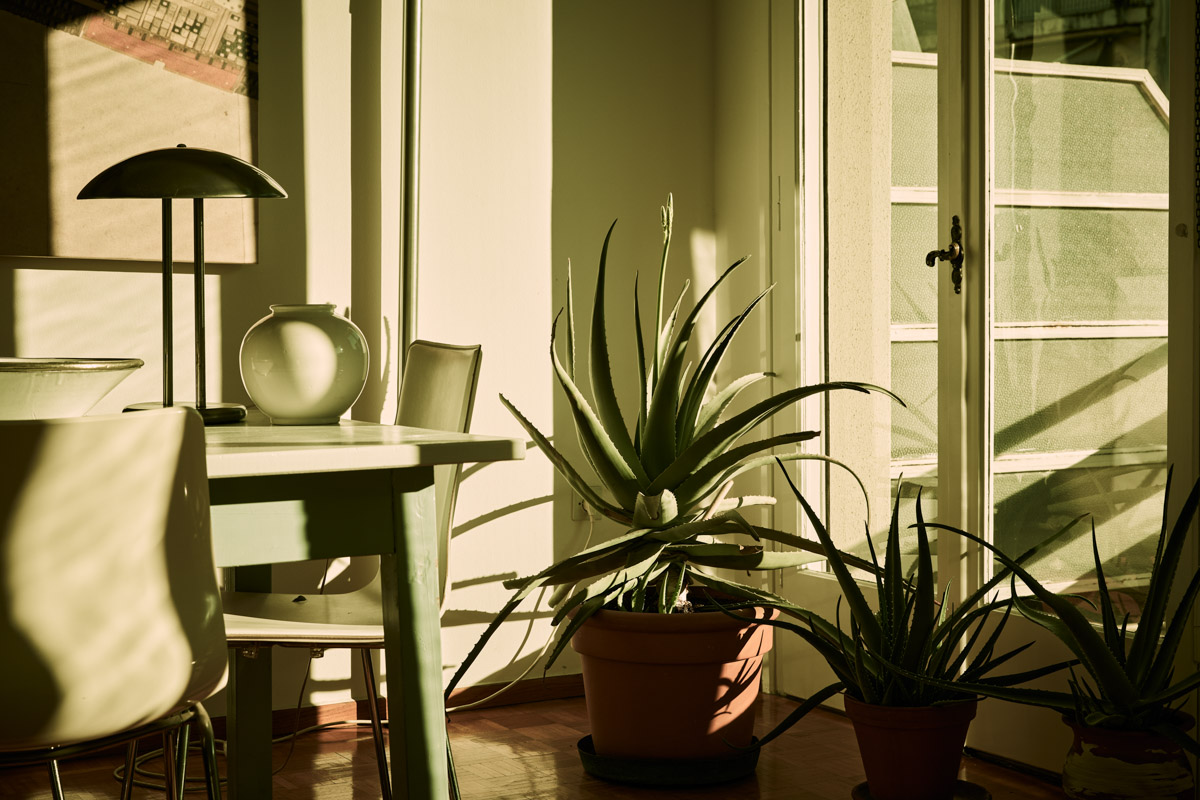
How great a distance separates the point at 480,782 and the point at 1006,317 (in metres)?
1.52

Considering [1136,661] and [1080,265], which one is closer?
[1136,661]

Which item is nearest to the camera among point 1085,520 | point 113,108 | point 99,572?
point 99,572

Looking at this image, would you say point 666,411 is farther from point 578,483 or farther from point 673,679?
point 673,679

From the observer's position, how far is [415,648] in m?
1.75

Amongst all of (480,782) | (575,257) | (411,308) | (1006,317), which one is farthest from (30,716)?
(575,257)

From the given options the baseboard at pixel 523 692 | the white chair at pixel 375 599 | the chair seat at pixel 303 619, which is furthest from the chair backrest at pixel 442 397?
the baseboard at pixel 523 692

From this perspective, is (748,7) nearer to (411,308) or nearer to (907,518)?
(411,308)

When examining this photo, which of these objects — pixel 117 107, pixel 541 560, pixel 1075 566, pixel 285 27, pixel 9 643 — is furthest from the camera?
pixel 541 560

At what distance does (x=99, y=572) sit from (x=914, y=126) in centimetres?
222

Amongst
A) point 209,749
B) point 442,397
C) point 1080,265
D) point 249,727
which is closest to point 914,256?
point 1080,265

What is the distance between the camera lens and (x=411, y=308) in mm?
3131

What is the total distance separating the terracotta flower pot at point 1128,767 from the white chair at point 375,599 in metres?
1.14

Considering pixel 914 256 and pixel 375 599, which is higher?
pixel 914 256

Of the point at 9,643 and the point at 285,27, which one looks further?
the point at 285,27
